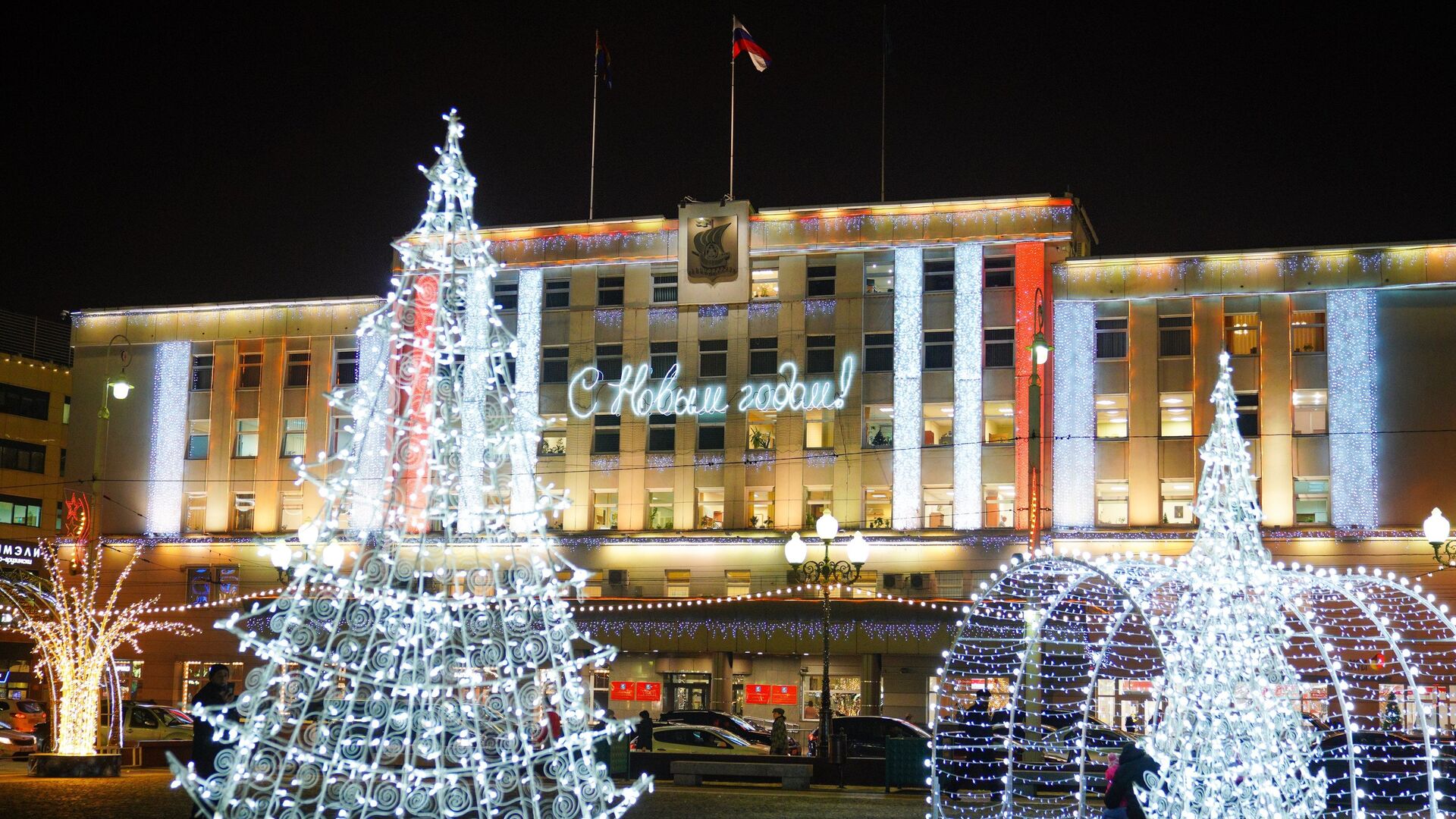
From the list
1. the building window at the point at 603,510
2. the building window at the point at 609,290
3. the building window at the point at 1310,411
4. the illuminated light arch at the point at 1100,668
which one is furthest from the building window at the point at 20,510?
the building window at the point at 1310,411

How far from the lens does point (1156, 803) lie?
15.9m

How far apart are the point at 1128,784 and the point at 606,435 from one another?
34.7 metres

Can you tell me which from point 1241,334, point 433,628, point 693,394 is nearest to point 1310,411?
point 1241,334

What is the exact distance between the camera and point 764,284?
49.5 metres

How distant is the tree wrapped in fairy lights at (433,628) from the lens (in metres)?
12.5

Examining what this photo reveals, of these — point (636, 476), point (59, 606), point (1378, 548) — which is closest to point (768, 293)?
point (636, 476)

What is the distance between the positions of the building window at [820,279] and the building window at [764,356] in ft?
5.98

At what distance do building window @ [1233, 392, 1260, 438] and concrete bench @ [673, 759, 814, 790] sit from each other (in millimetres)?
20144

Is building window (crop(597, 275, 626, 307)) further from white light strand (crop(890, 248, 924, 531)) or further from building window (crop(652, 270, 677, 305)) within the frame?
white light strand (crop(890, 248, 924, 531))

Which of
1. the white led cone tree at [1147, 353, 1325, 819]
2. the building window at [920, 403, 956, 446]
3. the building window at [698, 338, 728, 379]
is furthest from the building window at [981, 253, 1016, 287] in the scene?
the white led cone tree at [1147, 353, 1325, 819]

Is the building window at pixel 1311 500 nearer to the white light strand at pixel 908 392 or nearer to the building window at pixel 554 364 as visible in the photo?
the white light strand at pixel 908 392

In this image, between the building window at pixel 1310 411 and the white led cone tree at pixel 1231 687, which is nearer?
the white led cone tree at pixel 1231 687

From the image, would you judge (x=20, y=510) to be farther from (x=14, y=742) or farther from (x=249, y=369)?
(x=14, y=742)

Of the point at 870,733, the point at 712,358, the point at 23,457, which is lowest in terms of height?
the point at 870,733
